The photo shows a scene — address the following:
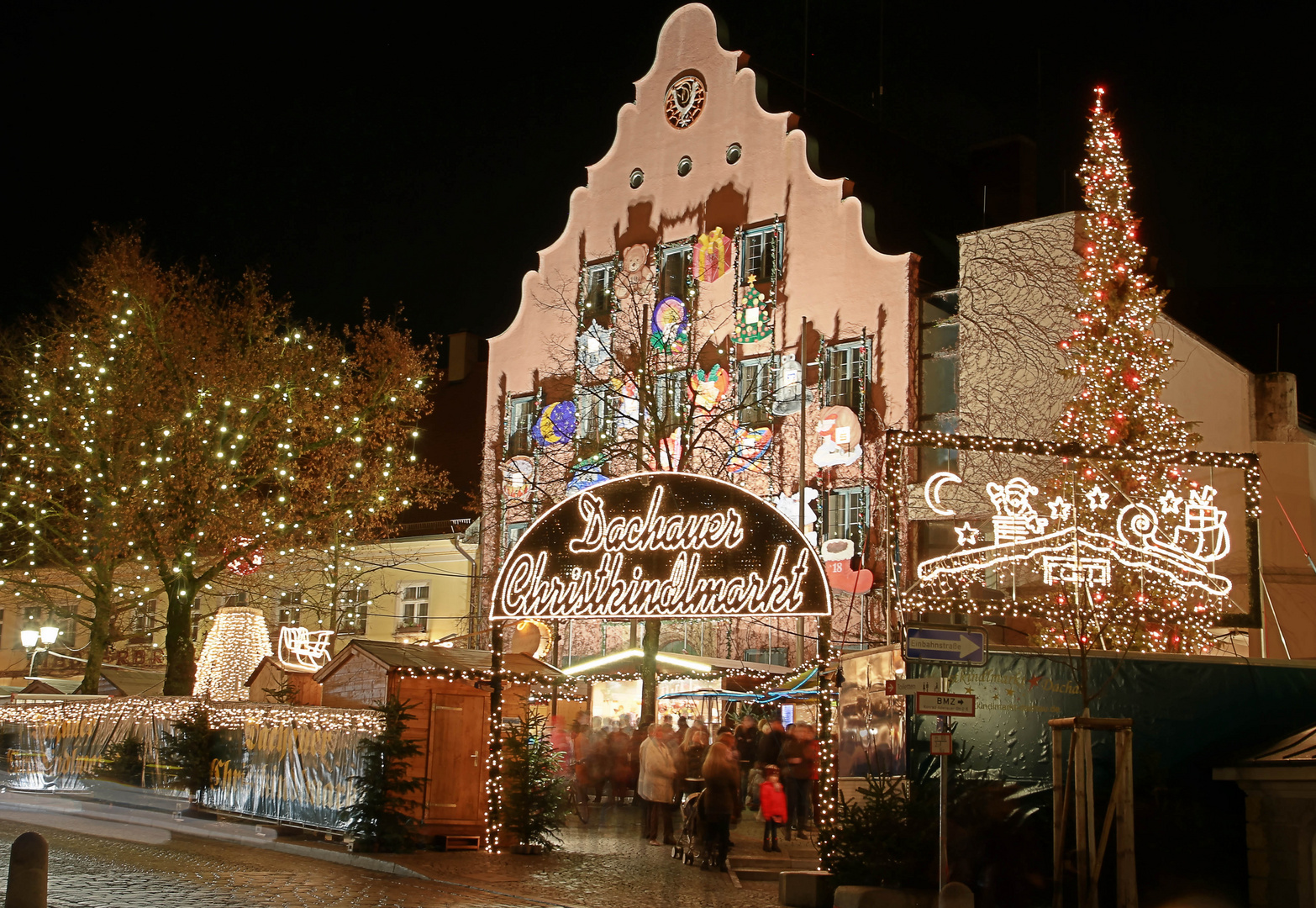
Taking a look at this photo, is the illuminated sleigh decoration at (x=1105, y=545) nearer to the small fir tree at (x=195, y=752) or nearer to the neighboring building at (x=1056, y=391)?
the neighboring building at (x=1056, y=391)

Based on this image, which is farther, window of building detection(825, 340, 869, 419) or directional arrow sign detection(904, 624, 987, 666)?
window of building detection(825, 340, 869, 419)

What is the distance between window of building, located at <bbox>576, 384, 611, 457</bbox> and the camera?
27.9 meters

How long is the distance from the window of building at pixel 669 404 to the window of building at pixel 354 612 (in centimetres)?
1310

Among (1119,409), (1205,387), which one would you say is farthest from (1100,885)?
(1205,387)

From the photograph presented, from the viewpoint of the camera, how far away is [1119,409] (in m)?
22.2

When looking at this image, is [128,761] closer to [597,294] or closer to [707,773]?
[707,773]

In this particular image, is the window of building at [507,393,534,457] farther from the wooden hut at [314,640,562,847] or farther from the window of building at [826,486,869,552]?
the wooden hut at [314,640,562,847]

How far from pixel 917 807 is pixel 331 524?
79.7ft

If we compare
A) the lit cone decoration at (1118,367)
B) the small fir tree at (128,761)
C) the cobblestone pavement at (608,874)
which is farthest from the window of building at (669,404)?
the small fir tree at (128,761)

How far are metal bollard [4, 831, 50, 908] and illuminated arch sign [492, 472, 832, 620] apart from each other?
8.25 meters

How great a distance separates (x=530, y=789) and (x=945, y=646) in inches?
276

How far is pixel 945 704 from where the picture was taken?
12672 millimetres

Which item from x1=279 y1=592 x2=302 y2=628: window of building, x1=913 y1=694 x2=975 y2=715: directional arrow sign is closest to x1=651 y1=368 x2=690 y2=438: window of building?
x1=913 y1=694 x2=975 y2=715: directional arrow sign

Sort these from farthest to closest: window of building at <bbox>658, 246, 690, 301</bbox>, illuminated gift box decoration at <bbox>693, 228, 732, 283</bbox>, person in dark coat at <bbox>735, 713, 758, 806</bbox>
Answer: window of building at <bbox>658, 246, 690, 301</bbox> → illuminated gift box decoration at <bbox>693, 228, 732, 283</bbox> → person in dark coat at <bbox>735, 713, 758, 806</bbox>
